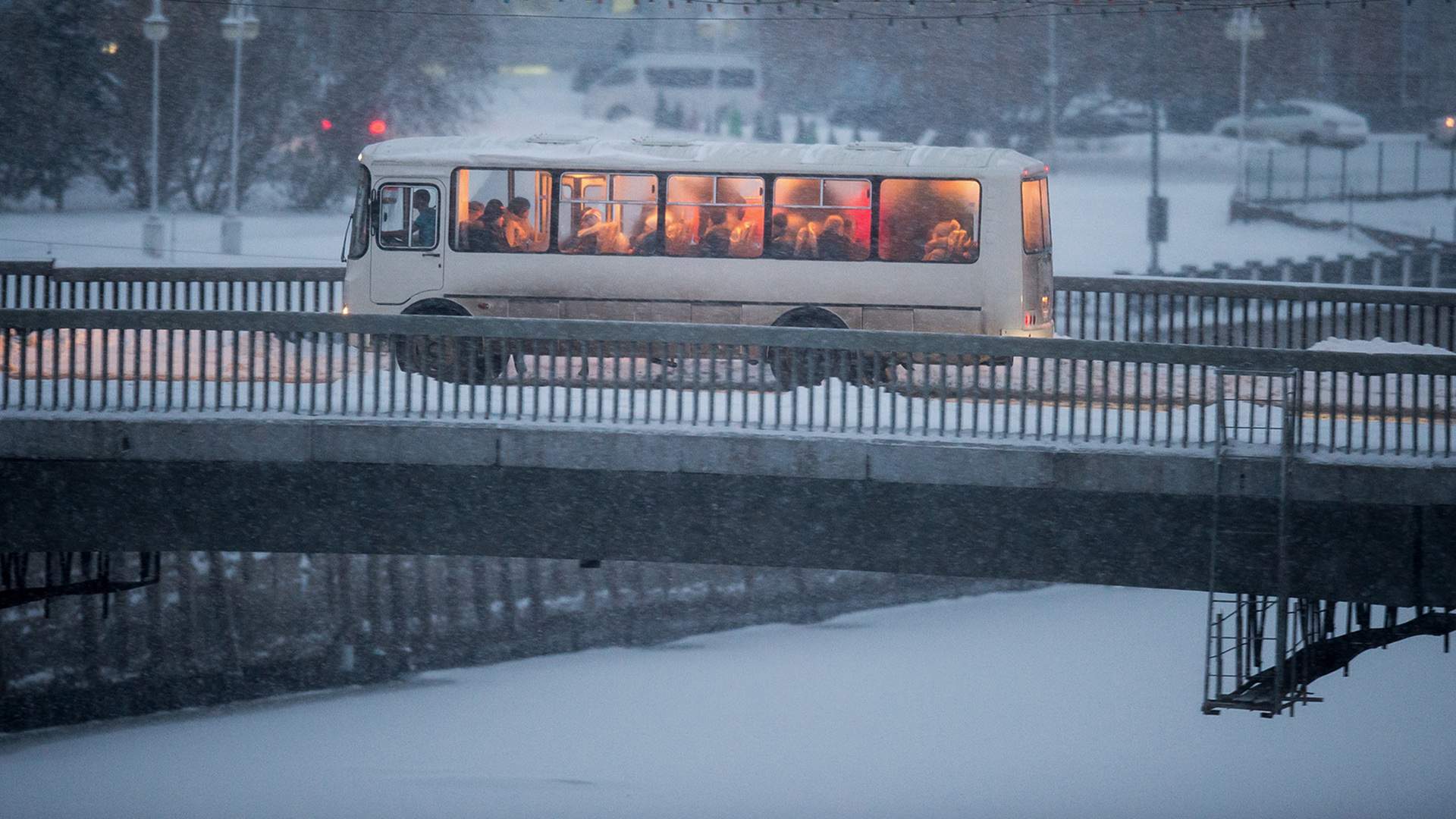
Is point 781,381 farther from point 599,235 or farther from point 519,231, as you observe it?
point 519,231

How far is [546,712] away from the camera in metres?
20.1

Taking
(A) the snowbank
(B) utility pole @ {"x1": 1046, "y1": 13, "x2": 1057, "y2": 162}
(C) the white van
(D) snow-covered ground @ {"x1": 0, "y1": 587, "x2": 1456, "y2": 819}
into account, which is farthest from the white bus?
(C) the white van

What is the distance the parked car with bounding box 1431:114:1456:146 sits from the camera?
46.1m

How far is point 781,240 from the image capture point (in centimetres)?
1446

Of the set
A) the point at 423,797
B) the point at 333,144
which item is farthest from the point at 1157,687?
the point at 333,144

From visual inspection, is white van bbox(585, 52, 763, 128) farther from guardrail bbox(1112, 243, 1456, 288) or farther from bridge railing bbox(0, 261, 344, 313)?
bridge railing bbox(0, 261, 344, 313)

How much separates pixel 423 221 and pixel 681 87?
36049 mm

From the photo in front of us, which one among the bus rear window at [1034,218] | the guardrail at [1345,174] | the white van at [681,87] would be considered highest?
the white van at [681,87]

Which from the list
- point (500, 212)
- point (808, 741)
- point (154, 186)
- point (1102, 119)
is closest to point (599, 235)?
point (500, 212)

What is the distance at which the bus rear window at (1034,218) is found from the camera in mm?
14328

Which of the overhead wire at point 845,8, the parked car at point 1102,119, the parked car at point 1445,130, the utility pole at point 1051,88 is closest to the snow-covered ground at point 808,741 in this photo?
the overhead wire at point 845,8

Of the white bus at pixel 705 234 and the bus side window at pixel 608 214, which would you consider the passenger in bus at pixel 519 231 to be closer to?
the white bus at pixel 705 234

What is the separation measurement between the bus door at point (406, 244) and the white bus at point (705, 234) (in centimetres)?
1

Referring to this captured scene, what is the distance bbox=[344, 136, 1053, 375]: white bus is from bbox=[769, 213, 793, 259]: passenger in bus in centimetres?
1
